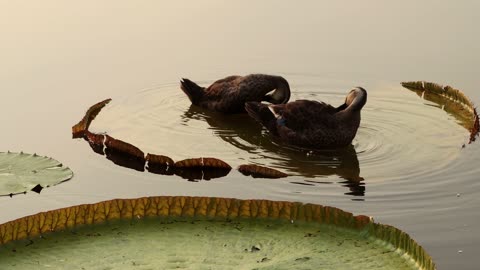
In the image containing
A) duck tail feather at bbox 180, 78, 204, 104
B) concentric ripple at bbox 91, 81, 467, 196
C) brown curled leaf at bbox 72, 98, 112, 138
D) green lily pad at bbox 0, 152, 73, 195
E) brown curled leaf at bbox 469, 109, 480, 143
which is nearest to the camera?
green lily pad at bbox 0, 152, 73, 195

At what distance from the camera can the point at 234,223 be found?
4.17 m

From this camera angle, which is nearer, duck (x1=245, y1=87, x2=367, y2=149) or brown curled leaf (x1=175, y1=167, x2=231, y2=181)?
brown curled leaf (x1=175, y1=167, x2=231, y2=181)

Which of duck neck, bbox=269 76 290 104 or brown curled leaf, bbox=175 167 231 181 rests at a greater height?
duck neck, bbox=269 76 290 104

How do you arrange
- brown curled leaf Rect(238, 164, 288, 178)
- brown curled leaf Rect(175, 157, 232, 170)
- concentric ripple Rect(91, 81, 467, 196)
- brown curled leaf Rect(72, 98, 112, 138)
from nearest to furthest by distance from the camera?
brown curled leaf Rect(238, 164, 288, 178), brown curled leaf Rect(175, 157, 232, 170), concentric ripple Rect(91, 81, 467, 196), brown curled leaf Rect(72, 98, 112, 138)

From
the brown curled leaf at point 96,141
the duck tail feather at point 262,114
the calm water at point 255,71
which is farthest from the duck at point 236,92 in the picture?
the brown curled leaf at point 96,141

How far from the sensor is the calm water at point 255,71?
555 centimetres

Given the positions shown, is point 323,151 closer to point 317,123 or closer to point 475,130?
point 317,123

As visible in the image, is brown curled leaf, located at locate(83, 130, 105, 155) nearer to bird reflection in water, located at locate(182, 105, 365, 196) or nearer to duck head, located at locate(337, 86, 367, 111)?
bird reflection in water, located at locate(182, 105, 365, 196)

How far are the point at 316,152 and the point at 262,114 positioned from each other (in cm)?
72

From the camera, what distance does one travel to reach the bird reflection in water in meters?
5.94

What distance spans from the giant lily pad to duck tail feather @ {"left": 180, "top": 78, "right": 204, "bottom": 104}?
3497mm

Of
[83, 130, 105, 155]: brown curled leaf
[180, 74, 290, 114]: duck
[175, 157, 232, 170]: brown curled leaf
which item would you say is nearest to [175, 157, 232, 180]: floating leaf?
[175, 157, 232, 170]: brown curled leaf

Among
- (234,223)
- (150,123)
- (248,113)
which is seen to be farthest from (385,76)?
(234,223)

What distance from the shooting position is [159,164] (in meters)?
6.08
